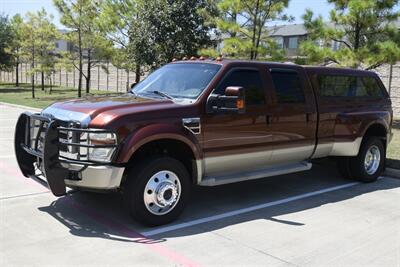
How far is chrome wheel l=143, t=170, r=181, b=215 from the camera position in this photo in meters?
5.21

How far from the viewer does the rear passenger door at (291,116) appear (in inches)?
254

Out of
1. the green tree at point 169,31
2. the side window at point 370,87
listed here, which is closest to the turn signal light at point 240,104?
the side window at point 370,87

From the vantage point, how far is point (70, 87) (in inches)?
1550

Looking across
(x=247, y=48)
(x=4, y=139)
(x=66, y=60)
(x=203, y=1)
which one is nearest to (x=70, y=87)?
(x=66, y=60)

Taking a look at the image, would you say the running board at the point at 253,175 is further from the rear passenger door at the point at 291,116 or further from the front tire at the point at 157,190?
the front tire at the point at 157,190

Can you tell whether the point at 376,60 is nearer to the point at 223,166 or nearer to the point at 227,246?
the point at 223,166

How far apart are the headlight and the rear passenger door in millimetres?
2280

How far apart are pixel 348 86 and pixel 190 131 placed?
344cm

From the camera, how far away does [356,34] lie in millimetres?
16672

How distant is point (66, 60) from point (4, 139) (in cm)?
1824

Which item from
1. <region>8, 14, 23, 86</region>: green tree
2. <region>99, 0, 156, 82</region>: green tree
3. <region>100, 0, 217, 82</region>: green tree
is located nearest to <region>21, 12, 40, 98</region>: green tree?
<region>99, 0, 156, 82</region>: green tree

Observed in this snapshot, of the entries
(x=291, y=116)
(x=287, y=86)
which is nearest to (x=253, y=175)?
(x=291, y=116)

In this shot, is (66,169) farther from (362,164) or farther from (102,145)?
(362,164)

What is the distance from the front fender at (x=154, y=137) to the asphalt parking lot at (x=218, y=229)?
0.82 meters
